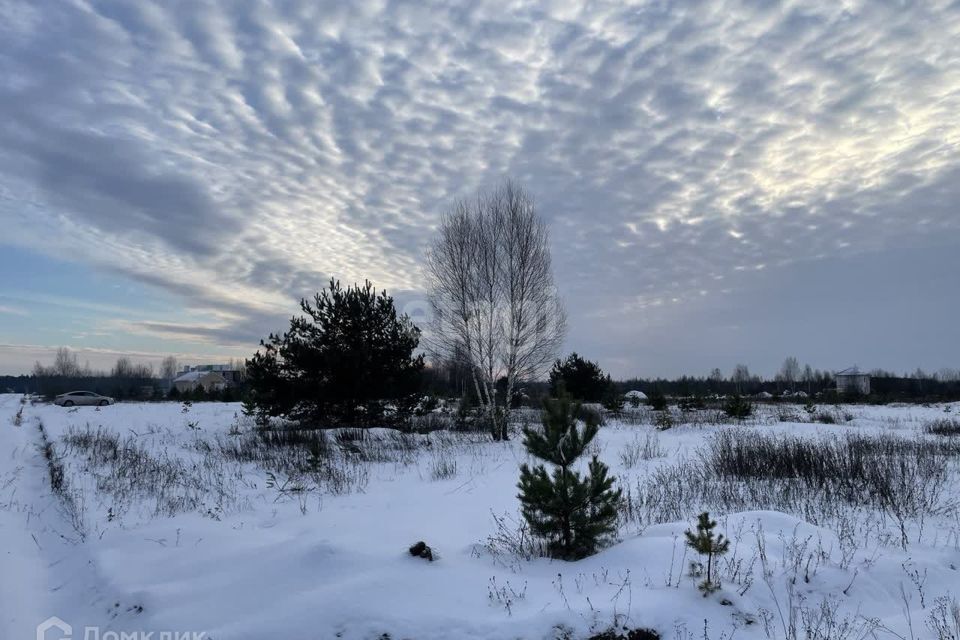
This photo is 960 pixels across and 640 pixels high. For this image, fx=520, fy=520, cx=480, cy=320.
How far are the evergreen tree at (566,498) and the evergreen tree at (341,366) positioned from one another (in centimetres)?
1353

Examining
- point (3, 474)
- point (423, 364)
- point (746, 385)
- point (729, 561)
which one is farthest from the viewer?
point (746, 385)

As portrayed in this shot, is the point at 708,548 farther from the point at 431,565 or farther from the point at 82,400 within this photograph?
the point at 82,400

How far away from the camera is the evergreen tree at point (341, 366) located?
17.7m

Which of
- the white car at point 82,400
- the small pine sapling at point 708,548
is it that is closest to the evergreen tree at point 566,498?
the small pine sapling at point 708,548

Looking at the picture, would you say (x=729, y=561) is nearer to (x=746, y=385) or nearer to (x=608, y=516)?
(x=608, y=516)

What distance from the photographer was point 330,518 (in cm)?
608

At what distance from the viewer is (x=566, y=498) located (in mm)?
4480

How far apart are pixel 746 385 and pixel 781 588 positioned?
96853 mm

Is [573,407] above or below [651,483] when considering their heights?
above

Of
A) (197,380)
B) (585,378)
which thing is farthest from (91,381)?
(585,378)

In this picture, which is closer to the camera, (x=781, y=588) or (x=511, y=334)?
(x=781, y=588)

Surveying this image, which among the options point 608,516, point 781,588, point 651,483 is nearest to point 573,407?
point 608,516

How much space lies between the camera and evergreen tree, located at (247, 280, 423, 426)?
17.7 metres

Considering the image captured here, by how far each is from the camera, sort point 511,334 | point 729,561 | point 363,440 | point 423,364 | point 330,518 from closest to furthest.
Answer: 1. point 729,561
2. point 330,518
3. point 363,440
4. point 511,334
5. point 423,364
